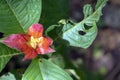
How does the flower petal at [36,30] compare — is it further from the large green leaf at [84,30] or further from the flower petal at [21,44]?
the large green leaf at [84,30]

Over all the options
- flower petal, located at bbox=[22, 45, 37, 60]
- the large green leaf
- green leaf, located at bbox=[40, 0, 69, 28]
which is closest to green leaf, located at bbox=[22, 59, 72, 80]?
flower petal, located at bbox=[22, 45, 37, 60]

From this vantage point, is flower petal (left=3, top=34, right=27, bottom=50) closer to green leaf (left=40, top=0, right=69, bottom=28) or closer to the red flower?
the red flower

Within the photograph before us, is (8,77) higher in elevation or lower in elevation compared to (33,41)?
lower

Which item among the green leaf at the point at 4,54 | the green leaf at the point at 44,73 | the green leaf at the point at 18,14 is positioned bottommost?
the green leaf at the point at 44,73

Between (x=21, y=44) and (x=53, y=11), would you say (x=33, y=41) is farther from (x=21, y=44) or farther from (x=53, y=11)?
(x=53, y=11)

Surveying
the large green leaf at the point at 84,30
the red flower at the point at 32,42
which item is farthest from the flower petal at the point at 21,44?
the large green leaf at the point at 84,30

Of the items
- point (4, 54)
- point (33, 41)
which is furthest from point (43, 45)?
point (4, 54)
